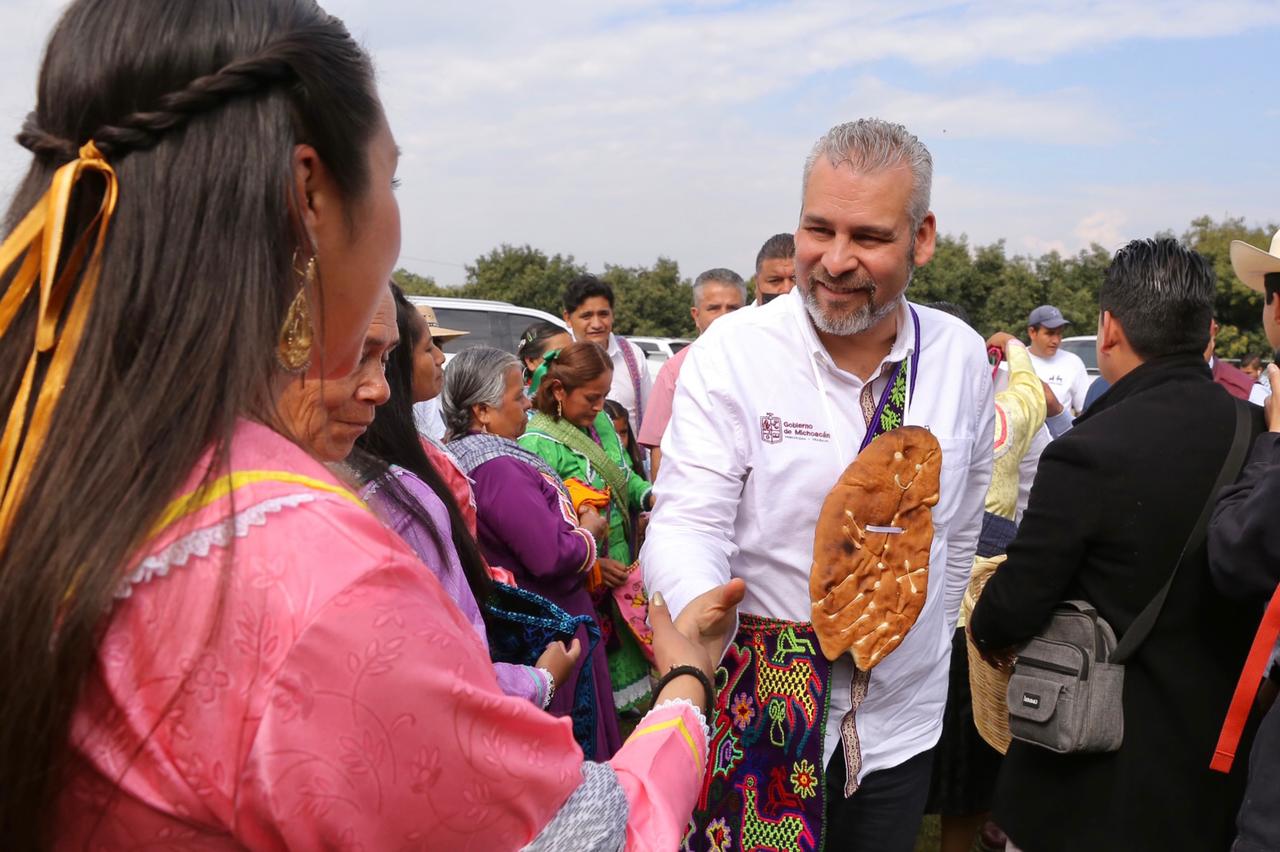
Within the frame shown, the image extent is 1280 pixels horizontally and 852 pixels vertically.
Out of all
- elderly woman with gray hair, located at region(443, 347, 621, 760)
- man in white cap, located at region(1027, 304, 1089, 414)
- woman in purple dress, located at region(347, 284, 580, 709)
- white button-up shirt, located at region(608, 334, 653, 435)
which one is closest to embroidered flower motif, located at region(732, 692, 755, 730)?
woman in purple dress, located at region(347, 284, 580, 709)

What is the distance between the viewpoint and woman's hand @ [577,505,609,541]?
4.71 meters

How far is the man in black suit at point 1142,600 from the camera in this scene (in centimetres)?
263

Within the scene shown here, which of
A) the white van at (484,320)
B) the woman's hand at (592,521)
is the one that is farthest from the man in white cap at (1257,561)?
the white van at (484,320)

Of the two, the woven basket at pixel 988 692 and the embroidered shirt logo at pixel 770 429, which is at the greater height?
the embroidered shirt logo at pixel 770 429

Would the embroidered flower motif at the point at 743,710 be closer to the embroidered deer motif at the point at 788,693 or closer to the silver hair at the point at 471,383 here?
the embroidered deer motif at the point at 788,693

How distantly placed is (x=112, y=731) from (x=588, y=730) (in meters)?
2.69

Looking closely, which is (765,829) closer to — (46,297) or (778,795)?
(778,795)

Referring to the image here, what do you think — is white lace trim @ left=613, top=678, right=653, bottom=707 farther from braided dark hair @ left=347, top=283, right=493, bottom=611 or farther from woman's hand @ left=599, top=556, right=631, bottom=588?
braided dark hair @ left=347, top=283, right=493, bottom=611

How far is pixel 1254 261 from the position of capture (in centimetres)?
296

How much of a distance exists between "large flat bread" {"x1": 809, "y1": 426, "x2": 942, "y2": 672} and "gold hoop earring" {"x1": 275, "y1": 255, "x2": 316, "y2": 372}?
5.29ft

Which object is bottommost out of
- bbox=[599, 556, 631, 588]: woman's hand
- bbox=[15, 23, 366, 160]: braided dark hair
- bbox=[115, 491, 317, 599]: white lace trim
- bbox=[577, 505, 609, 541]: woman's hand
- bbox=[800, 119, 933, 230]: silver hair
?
bbox=[599, 556, 631, 588]: woman's hand

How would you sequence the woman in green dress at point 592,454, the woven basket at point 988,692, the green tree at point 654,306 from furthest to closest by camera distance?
the green tree at point 654,306 → the woman in green dress at point 592,454 → the woven basket at point 988,692

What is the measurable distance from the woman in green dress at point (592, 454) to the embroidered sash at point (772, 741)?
7.93 ft

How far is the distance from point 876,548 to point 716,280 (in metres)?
4.85
